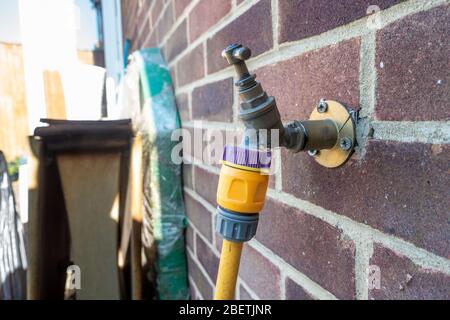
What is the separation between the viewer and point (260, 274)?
0.63 meters

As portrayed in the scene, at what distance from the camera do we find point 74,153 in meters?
0.94

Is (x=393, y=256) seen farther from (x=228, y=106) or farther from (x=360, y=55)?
(x=228, y=106)

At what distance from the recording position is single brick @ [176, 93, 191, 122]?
3.44 ft

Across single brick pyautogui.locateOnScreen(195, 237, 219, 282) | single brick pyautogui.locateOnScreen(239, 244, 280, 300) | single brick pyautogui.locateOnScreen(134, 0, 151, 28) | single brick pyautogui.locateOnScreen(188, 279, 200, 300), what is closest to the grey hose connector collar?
single brick pyautogui.locateOnScreen(239, 244, 280, 300)

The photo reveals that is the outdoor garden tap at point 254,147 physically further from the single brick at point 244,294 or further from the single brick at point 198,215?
the single brick at point 198,215

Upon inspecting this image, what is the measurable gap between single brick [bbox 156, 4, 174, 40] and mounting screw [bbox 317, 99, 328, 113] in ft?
2.72

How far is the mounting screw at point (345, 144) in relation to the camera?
1.25 feet

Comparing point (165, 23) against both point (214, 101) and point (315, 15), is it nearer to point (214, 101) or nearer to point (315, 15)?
point (214, 101)

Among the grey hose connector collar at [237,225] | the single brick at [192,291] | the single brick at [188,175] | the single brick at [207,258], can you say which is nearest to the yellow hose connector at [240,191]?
the grey hose connector collar at [237,225]

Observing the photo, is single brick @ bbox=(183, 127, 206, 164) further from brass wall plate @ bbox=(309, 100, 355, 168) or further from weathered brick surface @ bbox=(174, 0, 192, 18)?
brass wall plate @ bbox=(309, 100, 355, 168)

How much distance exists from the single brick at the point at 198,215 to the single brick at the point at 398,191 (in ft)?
1.65
